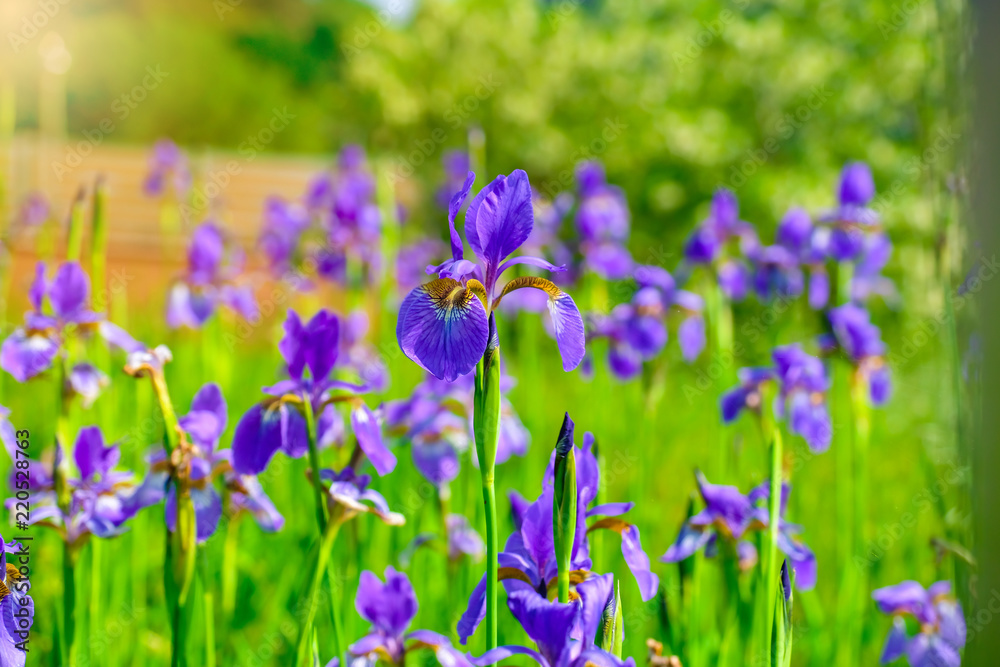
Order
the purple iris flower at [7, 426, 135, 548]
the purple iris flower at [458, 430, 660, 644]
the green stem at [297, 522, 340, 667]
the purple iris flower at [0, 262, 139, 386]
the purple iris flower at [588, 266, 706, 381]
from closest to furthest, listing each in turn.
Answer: the purple iris flower at [458, 430, 660, 644], the green stem at [297, 522, 340, 667], the purple iris flower at [7, 426, 135, 548], the purple iris flower at [0, 262, 139, 386], the purple iris flower at [588, 266, 706, 381]

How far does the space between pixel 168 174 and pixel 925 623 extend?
5.14 m

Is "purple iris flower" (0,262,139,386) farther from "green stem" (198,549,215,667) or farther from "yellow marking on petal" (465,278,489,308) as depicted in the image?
"yellow marking on petal" (465,278,489,308)

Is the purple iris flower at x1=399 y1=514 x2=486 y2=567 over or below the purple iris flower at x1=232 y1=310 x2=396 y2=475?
below

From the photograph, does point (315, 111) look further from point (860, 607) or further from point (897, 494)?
point (860, 607)

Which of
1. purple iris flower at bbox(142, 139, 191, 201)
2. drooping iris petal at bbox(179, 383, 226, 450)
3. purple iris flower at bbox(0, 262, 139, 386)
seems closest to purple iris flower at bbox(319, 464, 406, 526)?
drooping iris petal at bbox(179, 383, 226, 450)

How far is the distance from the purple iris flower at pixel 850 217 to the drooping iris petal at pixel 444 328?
2318mm

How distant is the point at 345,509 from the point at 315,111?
72.6ft

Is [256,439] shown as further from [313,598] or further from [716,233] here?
[716,233]

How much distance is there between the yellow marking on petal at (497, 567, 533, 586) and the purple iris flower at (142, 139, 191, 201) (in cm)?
508

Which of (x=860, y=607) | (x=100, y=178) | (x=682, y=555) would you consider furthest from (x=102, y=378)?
(x=860, y=607)

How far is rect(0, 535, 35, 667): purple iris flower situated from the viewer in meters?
1.15

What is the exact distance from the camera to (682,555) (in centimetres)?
166

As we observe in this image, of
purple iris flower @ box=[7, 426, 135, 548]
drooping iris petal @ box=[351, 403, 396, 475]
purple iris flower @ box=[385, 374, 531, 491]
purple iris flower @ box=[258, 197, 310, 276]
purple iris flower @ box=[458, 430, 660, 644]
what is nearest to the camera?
purple iris flower @ box=[458, 430, 660, 644]

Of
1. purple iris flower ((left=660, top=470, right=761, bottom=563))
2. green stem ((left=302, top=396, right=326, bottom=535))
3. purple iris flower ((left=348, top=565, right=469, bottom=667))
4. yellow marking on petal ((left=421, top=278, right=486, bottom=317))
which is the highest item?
yellow marking on petal ((left=421, top=278, right=486, bottom=317))
